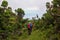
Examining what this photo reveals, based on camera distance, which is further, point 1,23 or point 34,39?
point 34,39

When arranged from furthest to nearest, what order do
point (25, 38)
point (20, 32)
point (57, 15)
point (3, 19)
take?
point (20, 32), point (25, 38), point (3, 19), point (57, 15)

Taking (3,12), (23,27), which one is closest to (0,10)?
(3,12)

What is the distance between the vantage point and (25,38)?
25359mm

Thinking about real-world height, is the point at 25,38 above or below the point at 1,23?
below

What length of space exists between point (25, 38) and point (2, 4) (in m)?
4.78

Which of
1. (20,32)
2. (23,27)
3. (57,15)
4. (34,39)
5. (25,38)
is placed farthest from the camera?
(23,27)

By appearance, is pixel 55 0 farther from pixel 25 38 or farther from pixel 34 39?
pixel 25 38

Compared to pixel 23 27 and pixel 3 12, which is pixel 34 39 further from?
pixel 23 27

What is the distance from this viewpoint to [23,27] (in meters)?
31.2

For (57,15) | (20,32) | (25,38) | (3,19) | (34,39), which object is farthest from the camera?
(20,32)

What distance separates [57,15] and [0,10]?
14.4ft

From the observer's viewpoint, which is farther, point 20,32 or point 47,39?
point 20,32

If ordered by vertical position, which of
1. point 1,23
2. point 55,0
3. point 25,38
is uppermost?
point 55,0

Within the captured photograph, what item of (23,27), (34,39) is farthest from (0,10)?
(23,27)
